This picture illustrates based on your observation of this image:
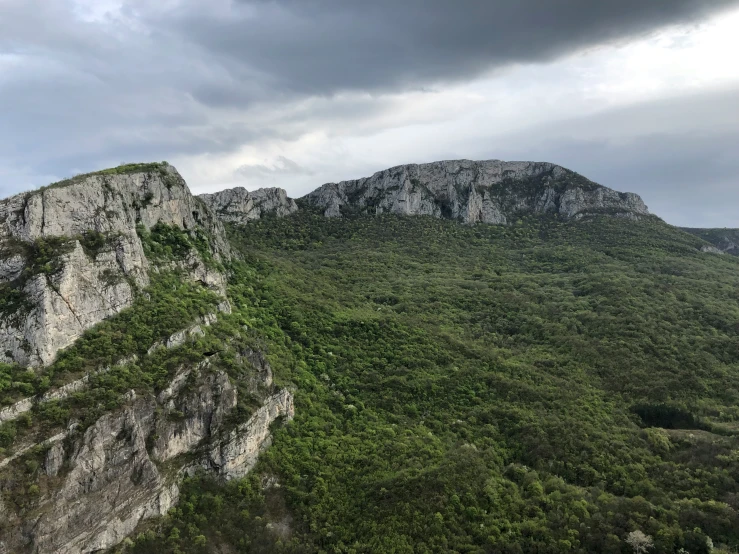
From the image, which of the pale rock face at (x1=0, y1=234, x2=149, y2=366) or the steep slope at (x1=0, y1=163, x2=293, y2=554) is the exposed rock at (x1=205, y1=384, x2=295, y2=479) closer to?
the steep slope at (x1=0, y1=163, x2=293, y2=554)

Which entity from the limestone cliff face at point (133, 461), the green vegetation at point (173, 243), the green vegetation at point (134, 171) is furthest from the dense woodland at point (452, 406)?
the green vegetation at point (134, 171)

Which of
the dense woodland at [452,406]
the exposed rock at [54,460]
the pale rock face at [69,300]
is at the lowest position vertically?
the dense woodland at [452,406]

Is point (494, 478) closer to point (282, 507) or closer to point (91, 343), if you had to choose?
point (282, 507)

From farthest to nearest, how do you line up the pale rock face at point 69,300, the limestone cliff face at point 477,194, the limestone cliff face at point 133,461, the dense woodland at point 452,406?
1. the limestone cliff face at point 477,194
2. the dense woodland at point 452,406
3. the pale rock face at point 69,300
4. the limestone cliff face at point 133,461

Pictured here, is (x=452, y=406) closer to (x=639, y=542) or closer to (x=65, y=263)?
(x=639, y=542)

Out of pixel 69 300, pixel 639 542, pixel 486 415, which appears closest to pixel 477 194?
pixel 486 415

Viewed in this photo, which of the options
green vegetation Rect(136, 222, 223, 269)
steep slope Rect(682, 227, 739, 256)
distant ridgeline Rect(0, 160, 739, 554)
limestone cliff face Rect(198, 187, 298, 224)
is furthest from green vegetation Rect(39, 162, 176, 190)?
steep slope Rect(682, 227, 739, 256)

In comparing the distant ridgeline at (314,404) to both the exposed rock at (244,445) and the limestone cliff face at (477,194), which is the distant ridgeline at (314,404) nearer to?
the exposed rock at (244,445)
